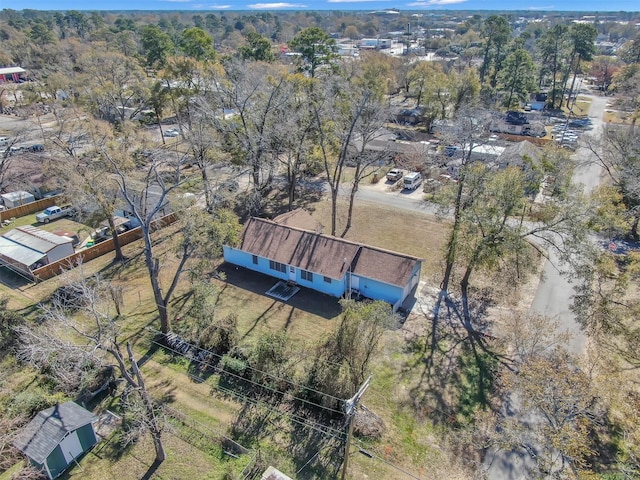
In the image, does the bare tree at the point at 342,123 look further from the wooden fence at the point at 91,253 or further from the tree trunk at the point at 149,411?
the tree trunk at the point at 149,411

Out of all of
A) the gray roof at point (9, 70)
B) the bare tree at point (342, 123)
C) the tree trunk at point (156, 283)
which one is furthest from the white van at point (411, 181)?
the gray roof at point (9, 70)

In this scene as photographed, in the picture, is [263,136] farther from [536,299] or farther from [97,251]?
[536,299]

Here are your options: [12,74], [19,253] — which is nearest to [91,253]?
[19,253]

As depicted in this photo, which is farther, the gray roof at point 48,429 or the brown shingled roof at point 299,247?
the brown shingled roof at point 299,247

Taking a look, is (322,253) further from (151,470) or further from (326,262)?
(151,470)

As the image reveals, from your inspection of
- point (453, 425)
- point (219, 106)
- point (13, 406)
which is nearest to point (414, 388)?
point (453, 425)

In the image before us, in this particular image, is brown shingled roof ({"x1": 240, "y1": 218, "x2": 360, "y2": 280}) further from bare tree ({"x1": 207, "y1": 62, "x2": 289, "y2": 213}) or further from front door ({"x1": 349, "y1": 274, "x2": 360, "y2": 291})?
bare tree ({"x1": 207, "y1": 62, "x2": 289, "y2": 213})

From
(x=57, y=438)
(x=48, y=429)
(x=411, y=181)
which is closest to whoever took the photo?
(x=57, y=438)
